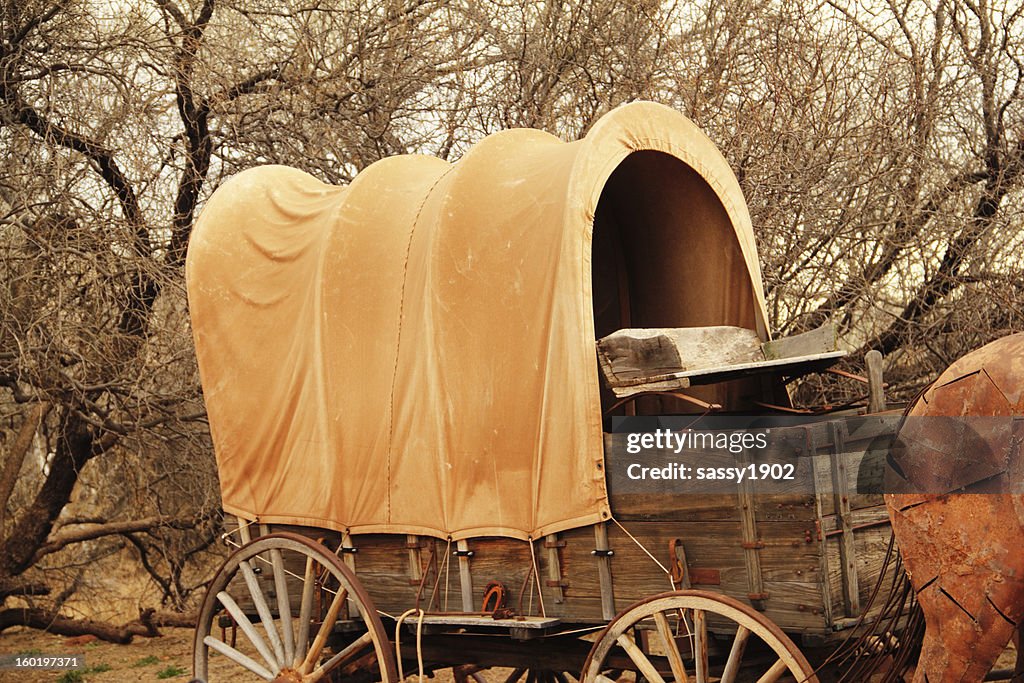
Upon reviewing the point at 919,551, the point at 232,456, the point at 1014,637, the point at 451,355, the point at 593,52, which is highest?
the point at 593,52

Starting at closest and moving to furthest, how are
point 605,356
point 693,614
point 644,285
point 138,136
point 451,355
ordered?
1. point 693,614
2. point 605,356
3. point 451,355
4. point 644,285
5. point 138,136

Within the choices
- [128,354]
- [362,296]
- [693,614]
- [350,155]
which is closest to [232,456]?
[362,296]

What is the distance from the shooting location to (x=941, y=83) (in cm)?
886

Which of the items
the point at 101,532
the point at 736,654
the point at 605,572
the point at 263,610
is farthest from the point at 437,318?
the point at 101,532

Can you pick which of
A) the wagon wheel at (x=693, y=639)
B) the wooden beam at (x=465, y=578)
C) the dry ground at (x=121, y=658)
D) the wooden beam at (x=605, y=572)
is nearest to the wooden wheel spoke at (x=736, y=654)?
the wagon wheel at (x=693, y=639)

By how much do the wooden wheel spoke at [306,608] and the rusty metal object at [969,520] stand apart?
2.74 meters

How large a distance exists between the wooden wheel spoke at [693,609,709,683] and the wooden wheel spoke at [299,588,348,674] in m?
1.78

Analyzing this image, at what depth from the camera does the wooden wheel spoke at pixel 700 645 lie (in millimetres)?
3818

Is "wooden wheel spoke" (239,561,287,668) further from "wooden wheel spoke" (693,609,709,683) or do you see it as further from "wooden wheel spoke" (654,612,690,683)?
"wooden wheel spoke" (693,609,709,683)

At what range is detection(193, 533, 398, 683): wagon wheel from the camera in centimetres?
486

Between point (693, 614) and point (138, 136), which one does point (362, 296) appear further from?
point (138, 136)

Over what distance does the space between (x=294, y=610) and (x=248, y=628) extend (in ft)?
0.97

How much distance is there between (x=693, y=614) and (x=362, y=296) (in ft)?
7.65

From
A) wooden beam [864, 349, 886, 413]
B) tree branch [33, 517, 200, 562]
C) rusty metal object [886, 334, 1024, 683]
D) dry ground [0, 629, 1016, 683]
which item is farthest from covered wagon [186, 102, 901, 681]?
tree branch [33, 517, 200, 562]
